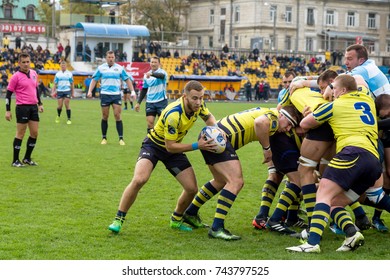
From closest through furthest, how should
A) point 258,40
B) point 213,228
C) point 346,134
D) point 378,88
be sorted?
point 346,134 → point 213,228 → point 378,88 → point 258,40

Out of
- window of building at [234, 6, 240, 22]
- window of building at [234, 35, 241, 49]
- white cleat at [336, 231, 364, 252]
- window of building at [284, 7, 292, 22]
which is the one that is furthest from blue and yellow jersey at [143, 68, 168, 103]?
window of building at [234, 6, 240, 22]

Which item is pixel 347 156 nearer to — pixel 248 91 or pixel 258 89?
pixel 248 91

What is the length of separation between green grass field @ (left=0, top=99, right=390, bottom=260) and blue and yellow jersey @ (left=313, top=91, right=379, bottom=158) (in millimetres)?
1221

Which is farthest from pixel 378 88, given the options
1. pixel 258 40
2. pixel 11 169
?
pixel 258 40

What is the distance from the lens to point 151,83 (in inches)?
741

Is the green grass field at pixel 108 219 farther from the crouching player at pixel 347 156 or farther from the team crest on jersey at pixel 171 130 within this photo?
the team crest on jersey at pixel 171 130

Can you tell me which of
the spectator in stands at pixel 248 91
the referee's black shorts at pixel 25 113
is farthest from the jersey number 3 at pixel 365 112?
the spectator in stands at pixel 248 91

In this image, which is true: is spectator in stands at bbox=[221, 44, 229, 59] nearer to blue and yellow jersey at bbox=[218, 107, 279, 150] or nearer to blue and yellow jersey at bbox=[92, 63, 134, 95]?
blue and yellow jersey at bbox=[92, 63, 134, 95]

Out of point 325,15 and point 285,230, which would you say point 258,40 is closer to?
point 325,15

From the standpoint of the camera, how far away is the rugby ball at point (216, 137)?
27.8 feet

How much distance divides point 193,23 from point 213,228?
94.1 m

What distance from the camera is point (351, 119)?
7.81 meters

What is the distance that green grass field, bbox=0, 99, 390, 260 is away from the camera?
25.5 ft

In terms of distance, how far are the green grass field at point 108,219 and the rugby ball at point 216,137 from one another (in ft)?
3.53
